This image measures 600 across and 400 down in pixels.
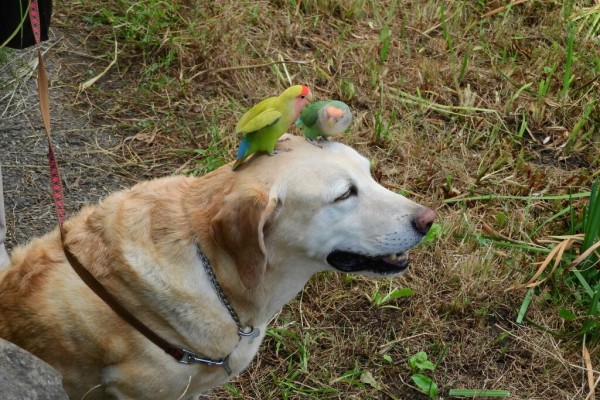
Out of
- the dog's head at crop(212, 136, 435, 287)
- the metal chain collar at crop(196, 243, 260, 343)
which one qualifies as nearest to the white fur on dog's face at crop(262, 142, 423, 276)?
the dog's head at crop(212, 136, 435, 287)

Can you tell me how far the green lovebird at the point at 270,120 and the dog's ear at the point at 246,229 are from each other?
17cm

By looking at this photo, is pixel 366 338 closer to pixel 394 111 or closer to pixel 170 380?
pixel 170 380

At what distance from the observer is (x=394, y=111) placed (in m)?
4.61

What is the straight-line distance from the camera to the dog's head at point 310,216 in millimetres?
2516

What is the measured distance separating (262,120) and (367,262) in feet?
2.20

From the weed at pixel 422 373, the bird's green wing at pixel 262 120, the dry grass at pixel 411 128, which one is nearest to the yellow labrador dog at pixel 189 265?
the bird's green wing at pixel 262 120

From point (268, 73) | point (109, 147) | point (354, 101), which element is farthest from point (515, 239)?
point (109, 147)

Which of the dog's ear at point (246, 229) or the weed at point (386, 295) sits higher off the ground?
the dog's ear at point (246, 229)

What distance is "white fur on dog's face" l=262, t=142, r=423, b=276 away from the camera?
260 centimetres

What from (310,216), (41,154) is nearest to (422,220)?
(310,216)

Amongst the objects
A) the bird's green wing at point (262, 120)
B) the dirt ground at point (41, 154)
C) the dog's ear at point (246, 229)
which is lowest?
the dirt ground at point (41, 154)

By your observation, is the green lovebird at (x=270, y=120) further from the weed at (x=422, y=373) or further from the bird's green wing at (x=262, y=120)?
the weed at (x=422, y=373)

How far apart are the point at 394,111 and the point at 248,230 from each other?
7.62 ft

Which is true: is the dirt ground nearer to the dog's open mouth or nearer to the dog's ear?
the dog's ear
